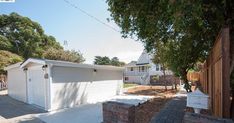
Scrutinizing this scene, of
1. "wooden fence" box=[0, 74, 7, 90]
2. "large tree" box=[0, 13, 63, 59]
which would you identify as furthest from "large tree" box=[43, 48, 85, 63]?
"wooden fence" box=[0, 74, 7, 90]

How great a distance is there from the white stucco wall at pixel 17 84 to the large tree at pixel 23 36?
1967 cm

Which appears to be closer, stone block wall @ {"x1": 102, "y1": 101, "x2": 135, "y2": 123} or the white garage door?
stone block wall @ {"x1": 102, "y1": 101, "x2": 135, "y2": 123}

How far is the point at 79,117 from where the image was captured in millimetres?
8664

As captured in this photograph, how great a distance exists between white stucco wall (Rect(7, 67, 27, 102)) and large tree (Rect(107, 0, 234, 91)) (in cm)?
796

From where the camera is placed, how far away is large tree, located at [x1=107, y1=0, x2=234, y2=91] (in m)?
5.04

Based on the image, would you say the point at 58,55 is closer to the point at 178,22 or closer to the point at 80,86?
the point at 80,86

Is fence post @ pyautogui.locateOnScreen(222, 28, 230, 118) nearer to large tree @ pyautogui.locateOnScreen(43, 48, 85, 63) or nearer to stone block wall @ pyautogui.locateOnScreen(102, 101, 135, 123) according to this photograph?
stone block wall @ pyautogui.locateOnScreen(102, 101, 135, 123)

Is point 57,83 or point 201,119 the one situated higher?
point 57,83

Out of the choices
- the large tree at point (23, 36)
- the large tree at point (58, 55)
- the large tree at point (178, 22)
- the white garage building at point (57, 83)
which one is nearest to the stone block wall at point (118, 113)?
the large tree at point (178, 22)

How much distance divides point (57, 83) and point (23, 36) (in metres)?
28.7

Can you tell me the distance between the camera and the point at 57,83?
10703mm

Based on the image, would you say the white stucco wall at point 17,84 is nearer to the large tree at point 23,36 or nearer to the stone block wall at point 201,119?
the stone block wall at point 201,119

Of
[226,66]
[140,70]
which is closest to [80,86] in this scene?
[226,66]

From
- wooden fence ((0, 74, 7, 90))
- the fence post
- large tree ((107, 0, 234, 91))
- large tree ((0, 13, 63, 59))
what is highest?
large tree ((0, 13, 63, 59))
